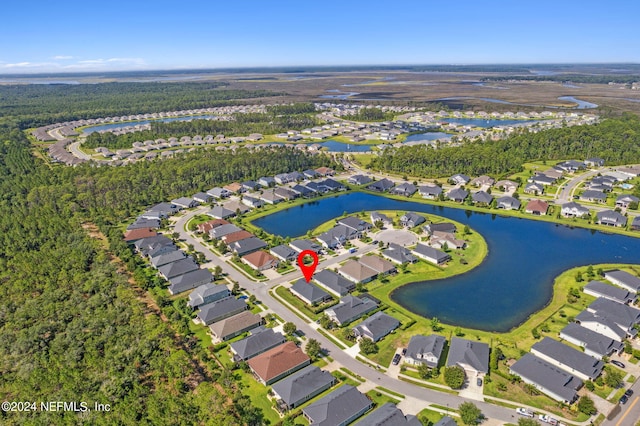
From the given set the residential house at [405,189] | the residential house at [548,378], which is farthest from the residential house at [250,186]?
the residential house at [548,378]

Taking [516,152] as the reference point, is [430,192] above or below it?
below

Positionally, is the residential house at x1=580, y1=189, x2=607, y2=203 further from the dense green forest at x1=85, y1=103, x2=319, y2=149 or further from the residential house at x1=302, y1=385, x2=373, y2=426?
the dense green forest at x1=85, y1=103, x2=319, y2=149

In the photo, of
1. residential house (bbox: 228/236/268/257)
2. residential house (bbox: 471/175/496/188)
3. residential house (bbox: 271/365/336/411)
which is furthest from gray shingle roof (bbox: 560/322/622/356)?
residential house (bbox: 471/175/496/188)

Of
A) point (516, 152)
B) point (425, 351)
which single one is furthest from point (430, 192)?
point (425, 351)

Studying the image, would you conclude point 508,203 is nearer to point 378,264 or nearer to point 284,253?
point 378,264

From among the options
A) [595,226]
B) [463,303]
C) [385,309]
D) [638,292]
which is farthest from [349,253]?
[595,226]

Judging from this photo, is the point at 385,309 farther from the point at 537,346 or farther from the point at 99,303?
the point at 99,303
